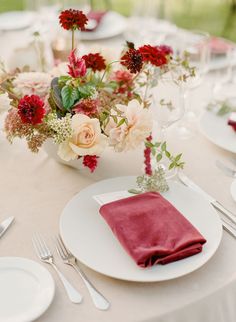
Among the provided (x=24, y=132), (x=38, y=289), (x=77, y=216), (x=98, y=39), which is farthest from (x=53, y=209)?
(x=98, y=39)

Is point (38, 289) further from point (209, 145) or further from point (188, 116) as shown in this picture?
point (188, 116)

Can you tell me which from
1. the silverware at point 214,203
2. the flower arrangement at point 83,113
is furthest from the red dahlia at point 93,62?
the silverware at point 214,203

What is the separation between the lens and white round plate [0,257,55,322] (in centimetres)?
112

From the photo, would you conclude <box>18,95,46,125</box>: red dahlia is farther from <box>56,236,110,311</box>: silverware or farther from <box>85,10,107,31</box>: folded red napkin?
<box>85,10,107,31</box>: folded red napkin

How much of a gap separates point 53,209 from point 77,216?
4.3 inches

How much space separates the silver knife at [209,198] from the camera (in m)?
1.43

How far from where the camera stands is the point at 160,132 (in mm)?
1684

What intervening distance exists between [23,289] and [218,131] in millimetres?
880

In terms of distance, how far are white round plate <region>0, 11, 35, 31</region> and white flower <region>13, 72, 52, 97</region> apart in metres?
1.05

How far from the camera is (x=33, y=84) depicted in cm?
167

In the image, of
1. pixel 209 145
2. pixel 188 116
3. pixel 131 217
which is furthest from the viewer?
pixel 188 116

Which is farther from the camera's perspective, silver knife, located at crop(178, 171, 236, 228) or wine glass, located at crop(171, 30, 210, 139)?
wine glass, located at crop(171, 30, 210, 139)

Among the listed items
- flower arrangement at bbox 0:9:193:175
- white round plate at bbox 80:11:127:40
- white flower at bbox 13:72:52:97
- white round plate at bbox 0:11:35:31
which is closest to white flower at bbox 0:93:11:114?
flower arrangement at bbox 0:9:193:175

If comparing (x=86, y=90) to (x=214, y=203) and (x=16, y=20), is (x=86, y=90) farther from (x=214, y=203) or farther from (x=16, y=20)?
(x=16, y=20)
